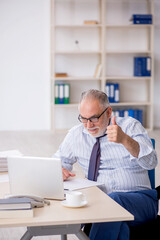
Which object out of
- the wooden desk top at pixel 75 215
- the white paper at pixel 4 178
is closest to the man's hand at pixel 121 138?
the wooden desk top at pixel 75 215

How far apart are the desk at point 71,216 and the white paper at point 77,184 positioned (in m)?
0.13

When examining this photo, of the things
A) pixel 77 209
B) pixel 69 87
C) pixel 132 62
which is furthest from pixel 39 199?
pixel 132 62


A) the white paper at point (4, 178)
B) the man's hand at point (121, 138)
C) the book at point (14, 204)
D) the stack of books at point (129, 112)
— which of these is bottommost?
the stack of books at point (129, 112)

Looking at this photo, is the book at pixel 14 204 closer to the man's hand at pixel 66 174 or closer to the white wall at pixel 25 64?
the man's hand at pixel 66 174

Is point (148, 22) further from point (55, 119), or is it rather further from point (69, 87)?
point (55, 119)

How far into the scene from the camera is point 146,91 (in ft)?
28.3

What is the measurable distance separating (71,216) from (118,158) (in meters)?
0.84

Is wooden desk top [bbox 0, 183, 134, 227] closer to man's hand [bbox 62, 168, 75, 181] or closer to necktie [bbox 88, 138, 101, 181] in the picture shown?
man's hand [bbox 62, 168, 75, 181]

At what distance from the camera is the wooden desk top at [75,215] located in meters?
1.66

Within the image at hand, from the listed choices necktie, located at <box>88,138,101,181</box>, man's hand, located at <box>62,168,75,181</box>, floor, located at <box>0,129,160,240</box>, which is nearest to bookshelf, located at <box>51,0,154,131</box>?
floor, located at <box>0,129,160,240</box>

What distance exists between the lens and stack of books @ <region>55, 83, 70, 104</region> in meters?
7.88

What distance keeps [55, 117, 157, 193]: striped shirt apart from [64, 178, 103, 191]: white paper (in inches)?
6.9

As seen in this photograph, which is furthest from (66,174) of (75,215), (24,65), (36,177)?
(24,65)

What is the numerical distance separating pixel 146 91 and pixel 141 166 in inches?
251
